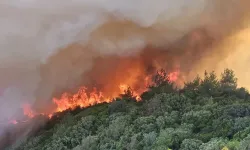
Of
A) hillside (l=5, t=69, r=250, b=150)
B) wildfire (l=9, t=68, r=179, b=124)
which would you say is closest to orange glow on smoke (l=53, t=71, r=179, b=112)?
wildfire (l=9, t=68, r=179, b=124)

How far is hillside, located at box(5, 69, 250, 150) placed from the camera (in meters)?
13.4

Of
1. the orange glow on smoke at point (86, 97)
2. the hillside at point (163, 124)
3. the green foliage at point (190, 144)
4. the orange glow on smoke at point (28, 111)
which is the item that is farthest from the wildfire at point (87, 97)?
the green foliage at point (190, 144)

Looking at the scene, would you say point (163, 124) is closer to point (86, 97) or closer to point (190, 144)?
point (190, 144)

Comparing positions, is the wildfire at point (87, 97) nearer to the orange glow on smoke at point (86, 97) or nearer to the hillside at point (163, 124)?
the orange glow on smoke at point (86, 97)

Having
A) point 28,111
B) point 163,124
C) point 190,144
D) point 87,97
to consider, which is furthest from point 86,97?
point 190,144

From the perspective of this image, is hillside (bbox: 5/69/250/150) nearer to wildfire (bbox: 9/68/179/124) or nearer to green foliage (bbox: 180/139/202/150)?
green foliage (bbox: 180/139/202/150)

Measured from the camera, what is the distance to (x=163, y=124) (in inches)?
583

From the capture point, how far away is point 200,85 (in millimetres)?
19344

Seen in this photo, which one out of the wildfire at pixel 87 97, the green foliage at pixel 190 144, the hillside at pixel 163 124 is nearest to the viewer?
the green foliage at pixel 190 144

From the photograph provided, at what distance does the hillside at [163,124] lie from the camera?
13.4 m

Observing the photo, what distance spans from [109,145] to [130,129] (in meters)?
0.97

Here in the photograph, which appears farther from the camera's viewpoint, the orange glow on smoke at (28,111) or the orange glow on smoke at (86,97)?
the orange glow on smoke at (86,97)

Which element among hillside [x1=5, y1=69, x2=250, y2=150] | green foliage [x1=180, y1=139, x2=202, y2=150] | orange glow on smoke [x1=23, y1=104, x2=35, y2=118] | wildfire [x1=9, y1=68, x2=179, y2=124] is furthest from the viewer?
wildfire [x1=9, y1=68, x2=179, y2=124]

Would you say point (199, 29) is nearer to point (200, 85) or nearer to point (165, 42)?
point (165, 42)
